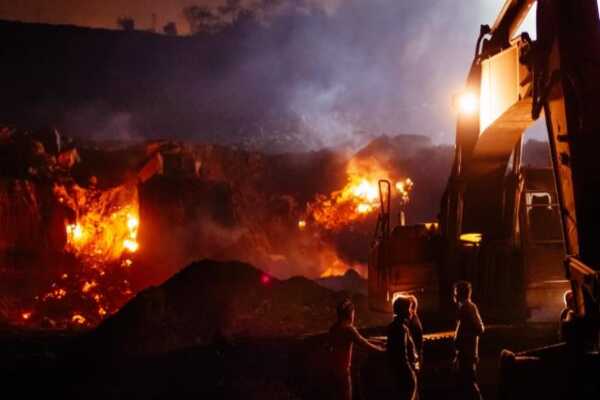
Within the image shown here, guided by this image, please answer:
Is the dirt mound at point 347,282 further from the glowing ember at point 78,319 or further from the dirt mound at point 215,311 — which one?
the glowing ember at point 78,319

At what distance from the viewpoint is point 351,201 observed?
3872 cm

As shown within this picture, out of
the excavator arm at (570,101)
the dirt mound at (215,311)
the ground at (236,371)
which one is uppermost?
the excavator arm at (570,101)

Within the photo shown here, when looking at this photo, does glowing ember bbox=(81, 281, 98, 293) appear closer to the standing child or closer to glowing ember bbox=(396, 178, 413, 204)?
the standing child

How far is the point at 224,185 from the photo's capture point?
31734 millimetres

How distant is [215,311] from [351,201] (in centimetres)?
2369

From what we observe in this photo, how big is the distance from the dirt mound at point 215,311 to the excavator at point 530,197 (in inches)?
196

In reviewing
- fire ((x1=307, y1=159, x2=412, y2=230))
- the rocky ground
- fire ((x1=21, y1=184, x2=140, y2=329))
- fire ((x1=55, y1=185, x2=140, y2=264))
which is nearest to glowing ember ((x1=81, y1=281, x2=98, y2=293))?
fire ((x1=21, y1=184, x2=140, y2=329))

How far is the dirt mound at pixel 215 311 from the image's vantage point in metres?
14.2

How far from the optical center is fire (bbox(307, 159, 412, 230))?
124 feet

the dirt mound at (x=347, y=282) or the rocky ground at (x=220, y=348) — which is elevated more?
the dirt mound at (x=347, y=282)

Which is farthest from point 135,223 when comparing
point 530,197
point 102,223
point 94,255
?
point 530,197

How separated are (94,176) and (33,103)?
33946 millimetres

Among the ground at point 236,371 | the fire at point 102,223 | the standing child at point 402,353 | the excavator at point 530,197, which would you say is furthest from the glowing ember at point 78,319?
the standing child at point 402,353

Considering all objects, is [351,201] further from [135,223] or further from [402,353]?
[402,353]
